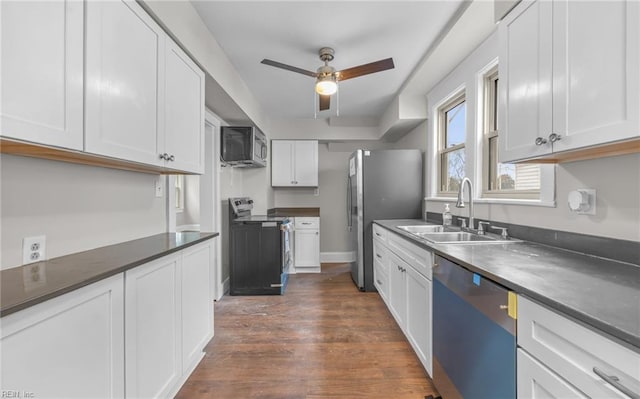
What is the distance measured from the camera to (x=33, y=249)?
1033 millimetres

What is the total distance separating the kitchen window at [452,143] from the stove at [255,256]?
206cm

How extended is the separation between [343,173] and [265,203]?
1620 mm

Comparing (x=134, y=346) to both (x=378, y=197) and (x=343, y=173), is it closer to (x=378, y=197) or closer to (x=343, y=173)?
(x=378, y=197)

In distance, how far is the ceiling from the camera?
1787 millimetres

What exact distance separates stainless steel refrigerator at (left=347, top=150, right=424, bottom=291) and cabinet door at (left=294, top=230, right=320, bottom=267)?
0.98 meters

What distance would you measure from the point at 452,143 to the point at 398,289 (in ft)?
5.71

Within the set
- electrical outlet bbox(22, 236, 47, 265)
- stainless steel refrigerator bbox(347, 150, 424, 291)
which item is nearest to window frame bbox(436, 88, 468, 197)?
stainless steel refrigerator bbox(347, 150, 424, 291)

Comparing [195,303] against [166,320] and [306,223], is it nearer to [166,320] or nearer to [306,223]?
[166,320]

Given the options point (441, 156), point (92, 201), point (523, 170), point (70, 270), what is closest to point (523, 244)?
point (523, 170)

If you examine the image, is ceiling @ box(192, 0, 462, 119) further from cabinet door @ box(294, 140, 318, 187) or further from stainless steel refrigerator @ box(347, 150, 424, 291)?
cabinet door @ box(294, 140, 318, 187)

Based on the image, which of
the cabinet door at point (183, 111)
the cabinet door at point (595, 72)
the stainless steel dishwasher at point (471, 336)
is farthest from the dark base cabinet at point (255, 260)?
the cabinet door at point (595, 72)

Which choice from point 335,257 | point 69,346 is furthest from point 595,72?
point 335,257

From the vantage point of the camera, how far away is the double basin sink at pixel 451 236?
168 cm

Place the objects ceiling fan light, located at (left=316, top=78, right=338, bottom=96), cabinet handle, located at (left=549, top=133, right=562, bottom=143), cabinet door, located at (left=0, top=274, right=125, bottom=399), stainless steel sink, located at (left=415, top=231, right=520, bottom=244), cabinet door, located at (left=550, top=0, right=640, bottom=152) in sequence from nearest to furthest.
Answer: cabinet door, located at (left=0, top=274, right=125, bottom=399)
cabinet door, located at (left=550, top=0, right=640, bottom=152)
cabinet handle, located at (left=549, top=133, right=562, bottom=143)
stainless steel sink, located at (left=415, top=231, right=520, bottom=244)
ceiling fan light, located at (left=316, top=78, right=338, bottom=96)
